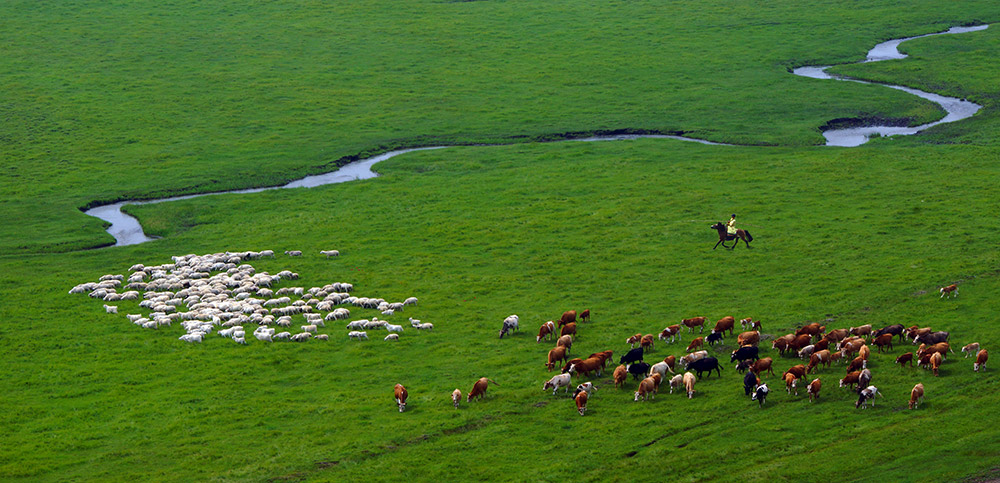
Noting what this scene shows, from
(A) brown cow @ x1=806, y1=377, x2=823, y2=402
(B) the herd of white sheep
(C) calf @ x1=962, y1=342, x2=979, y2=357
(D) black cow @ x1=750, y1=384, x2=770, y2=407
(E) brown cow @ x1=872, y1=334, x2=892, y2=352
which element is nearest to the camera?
(A) brown cow @ x1=806, y1=377, x2=823, y2=402

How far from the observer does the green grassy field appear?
1115 inches

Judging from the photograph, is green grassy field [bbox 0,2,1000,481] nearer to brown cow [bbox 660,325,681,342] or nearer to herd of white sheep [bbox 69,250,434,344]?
brown cow [bbox 660,325,681,342]

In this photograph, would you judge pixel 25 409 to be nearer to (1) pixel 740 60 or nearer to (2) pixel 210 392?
(2) pixel 210 392

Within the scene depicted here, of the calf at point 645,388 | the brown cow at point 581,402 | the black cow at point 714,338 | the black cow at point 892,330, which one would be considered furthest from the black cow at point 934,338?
the brown cow at point 581,402

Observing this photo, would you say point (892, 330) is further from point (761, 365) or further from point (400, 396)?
point (400, 396)

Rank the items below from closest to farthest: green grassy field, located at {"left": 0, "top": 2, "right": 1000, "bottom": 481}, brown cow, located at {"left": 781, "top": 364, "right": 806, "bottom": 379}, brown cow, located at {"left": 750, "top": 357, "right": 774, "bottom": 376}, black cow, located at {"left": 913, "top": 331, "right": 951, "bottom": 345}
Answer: green grassy field, located at {"left": 0, "top": 2, "right": 1000, "bottom": 481}, brown cow, located at {"left": 781, "top": 364, "right": 806, "bottom": 379}, brown cow, located at {"left": 750, "top": 357, "right": 774, "bottom": 376}, black cow, located at {"left": 913, "top": 331, "right": 951, "bottom": 345}

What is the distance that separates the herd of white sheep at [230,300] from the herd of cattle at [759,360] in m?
9.29

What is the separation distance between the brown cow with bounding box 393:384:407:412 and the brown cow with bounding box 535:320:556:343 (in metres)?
7.34

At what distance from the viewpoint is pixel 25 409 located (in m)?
33.4

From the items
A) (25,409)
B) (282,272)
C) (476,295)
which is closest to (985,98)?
(476,295)

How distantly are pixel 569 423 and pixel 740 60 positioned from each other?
75529mm

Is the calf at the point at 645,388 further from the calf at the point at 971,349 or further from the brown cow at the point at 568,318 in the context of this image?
the calf at the point at 971,349

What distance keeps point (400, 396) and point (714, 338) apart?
11487 millimetres

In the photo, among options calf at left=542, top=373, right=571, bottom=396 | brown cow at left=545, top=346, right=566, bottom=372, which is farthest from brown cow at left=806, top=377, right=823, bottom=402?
brown cow at left=545, top=346, right=566, bottom=372
